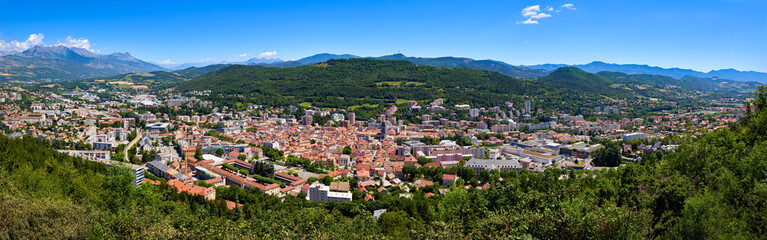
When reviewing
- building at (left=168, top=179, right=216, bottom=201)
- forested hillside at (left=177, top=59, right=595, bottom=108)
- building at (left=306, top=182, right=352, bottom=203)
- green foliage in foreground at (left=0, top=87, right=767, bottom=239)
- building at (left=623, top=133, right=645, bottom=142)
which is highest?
forested hillside at (left=177, top=59, right=595, bottom=108)

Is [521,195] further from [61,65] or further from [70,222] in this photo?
[61,65]

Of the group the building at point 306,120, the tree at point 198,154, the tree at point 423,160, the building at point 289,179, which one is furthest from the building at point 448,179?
the building at point 306,120

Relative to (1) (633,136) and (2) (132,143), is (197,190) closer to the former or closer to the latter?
(2) (132,143)

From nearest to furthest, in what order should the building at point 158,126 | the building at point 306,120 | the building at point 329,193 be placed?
the building at point 329,193
the building at point 158,126
the building at point 306,120

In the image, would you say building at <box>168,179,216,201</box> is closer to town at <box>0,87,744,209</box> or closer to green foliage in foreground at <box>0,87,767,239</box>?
town at <box>0,87,744,209</box>

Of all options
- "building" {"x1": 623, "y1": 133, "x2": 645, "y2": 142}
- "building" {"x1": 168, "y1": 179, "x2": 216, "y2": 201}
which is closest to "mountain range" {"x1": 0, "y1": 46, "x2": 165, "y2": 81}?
"building" {"x1": 168, "y1": 179, "x2": 216, "y2": 201}

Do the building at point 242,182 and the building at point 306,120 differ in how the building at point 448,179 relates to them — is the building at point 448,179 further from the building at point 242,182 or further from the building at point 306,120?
the building at point 306,120

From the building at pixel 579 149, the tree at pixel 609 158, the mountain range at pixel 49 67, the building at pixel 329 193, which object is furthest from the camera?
the mountain range at pixel 49 67

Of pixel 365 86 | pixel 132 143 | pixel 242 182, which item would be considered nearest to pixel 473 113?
pixel 365 86

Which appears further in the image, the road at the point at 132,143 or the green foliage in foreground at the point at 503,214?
the road at the point at 132,143
